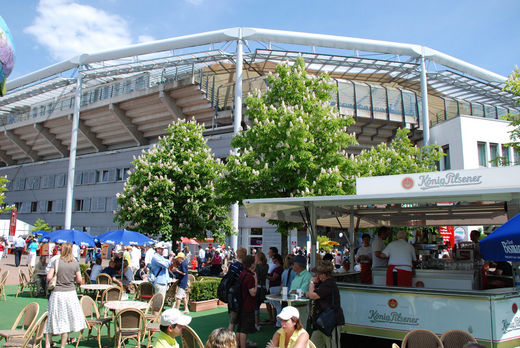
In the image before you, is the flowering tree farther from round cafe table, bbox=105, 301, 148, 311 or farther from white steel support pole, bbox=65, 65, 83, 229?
white steel support pole, bbox=65, 65, 83, 229

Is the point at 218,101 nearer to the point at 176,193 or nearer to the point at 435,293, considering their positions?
the point at 176,193

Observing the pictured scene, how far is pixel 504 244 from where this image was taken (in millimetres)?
5113

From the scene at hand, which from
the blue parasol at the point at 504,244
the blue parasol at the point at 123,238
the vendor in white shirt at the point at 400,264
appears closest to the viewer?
the blue parasol at the point at 504,244

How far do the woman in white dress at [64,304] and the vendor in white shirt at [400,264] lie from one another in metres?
5.52

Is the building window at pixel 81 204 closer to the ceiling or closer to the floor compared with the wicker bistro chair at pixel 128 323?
closer to the ceiling

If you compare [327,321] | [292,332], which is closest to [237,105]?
[327,321]

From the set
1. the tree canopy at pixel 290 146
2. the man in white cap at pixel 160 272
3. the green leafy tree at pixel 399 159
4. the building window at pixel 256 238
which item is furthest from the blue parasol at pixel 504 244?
the building window at pixel 256 238

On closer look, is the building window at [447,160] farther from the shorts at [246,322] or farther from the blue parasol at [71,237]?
the shorts at [246,322]

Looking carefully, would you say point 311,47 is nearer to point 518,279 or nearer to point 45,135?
point 518,279

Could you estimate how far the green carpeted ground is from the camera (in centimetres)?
855

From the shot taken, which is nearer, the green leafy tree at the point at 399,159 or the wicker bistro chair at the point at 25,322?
the wicker bistro chair at the point at 25,322

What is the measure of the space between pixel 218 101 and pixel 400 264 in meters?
25.0

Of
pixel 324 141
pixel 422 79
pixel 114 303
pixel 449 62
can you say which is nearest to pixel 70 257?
pixel 114 303

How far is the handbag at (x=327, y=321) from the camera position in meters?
5.98
